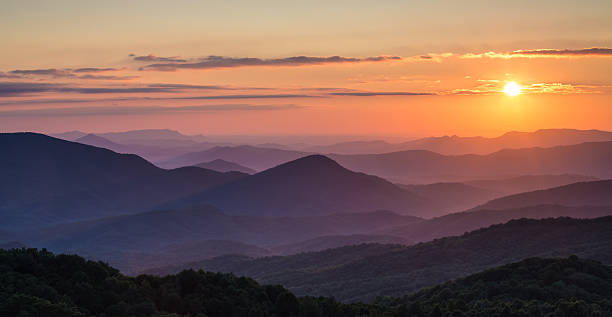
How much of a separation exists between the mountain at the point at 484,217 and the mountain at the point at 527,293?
110149mm

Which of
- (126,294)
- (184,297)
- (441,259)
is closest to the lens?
(126,294)

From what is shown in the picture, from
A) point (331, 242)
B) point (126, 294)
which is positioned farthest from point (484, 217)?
point (126, 294)

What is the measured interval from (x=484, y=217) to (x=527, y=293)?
433 ft

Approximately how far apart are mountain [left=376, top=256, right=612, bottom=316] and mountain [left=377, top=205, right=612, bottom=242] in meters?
110

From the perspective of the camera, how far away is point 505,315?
133ft

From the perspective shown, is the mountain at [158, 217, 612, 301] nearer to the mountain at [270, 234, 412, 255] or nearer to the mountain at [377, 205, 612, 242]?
the mountain at [270, 234, 412, 255]

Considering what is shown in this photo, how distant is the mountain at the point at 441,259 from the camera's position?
79.4 meters

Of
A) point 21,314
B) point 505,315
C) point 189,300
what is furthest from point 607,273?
point 21,314

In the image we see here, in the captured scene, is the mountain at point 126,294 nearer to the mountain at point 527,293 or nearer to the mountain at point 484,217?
the mountain at point 527,293

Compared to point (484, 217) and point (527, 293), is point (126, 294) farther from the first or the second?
point (484, 217)

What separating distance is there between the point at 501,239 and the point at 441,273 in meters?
21.3

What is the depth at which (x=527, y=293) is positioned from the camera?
51312 millimetres

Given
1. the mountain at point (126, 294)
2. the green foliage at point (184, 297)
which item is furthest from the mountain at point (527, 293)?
the mountain at point (126, 294)

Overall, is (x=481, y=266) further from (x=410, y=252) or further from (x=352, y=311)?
(x=352, y=311)
